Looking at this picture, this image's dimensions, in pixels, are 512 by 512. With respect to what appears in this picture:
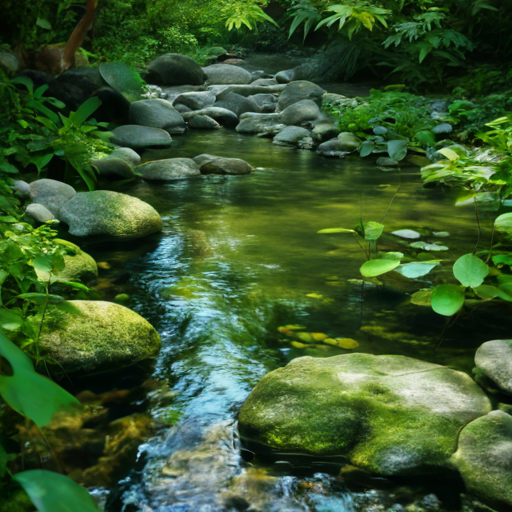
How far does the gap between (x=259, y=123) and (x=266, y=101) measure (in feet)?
6.36

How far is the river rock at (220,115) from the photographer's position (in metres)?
11.7

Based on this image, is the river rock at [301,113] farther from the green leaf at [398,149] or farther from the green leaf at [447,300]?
the green leaf at [447,300]

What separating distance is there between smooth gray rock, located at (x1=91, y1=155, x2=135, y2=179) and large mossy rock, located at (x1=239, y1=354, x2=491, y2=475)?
4.93m

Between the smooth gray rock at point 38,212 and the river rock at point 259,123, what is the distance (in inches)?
252

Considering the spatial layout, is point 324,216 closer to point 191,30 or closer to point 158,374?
point 158,374

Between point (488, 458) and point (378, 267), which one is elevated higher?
point (378, 267)

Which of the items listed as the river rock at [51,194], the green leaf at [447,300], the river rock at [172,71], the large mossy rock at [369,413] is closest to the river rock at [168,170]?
the river rock at [51,194]

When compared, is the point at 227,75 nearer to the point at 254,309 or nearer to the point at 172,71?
the point at 172,71

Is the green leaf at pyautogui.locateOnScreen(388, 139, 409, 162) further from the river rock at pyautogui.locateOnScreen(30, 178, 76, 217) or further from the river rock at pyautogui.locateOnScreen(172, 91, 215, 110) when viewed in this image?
the river rock at pyautogui.locateOnScreen(172, 91, 215, 110)

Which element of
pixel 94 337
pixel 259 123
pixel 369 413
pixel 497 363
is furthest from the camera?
pixel 259 123

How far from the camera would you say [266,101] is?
12984mm

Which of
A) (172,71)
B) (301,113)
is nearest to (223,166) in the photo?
(301,113)

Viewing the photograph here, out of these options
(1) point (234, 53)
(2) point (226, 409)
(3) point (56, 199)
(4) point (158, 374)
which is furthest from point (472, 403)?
(1) point (234, 53)

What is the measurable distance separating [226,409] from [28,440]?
84 centimetres
